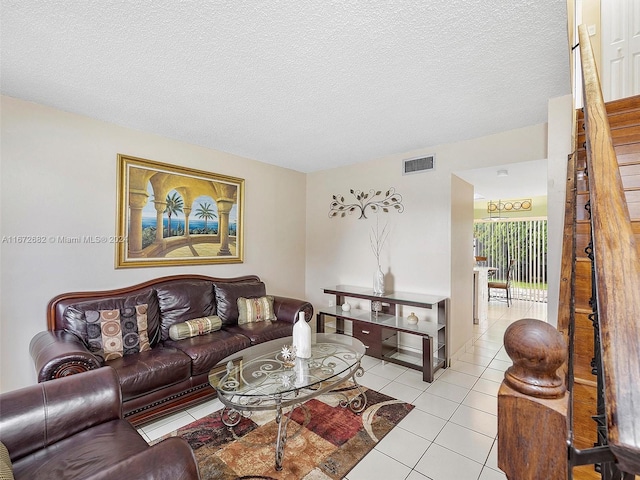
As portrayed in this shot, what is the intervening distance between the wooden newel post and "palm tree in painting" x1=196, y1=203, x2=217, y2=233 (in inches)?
141

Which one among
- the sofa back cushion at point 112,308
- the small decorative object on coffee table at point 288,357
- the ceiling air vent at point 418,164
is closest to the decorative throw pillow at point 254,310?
the sofa back cushion at point 112,308

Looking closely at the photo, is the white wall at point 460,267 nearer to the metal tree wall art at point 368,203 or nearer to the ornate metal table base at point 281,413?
the metal tree wall art at point 368,203

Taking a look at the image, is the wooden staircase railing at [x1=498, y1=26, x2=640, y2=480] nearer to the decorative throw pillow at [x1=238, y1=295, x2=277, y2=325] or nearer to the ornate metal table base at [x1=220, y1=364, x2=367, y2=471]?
the ornate metal table base at [x1=220, y1=364, x2=367, y2=471]

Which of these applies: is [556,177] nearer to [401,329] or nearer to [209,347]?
[401,329]

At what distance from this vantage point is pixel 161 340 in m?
2.97

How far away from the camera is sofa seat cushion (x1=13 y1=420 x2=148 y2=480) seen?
1280mm

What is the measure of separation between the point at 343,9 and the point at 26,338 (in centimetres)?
337

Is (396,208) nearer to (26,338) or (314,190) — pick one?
(314,190)

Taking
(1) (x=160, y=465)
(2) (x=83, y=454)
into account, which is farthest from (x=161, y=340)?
(1) (x=160, y=465)

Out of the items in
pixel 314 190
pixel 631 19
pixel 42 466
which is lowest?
pixel 42 466

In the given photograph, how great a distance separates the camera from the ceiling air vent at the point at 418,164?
363cm

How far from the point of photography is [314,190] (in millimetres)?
4891

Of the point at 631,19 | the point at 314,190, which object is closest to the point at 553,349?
the point at 631,19

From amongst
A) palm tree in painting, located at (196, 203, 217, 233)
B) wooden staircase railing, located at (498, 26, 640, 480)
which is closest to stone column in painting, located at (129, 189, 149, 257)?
palm tree in painting, located at (196, 203, 217, 233)
